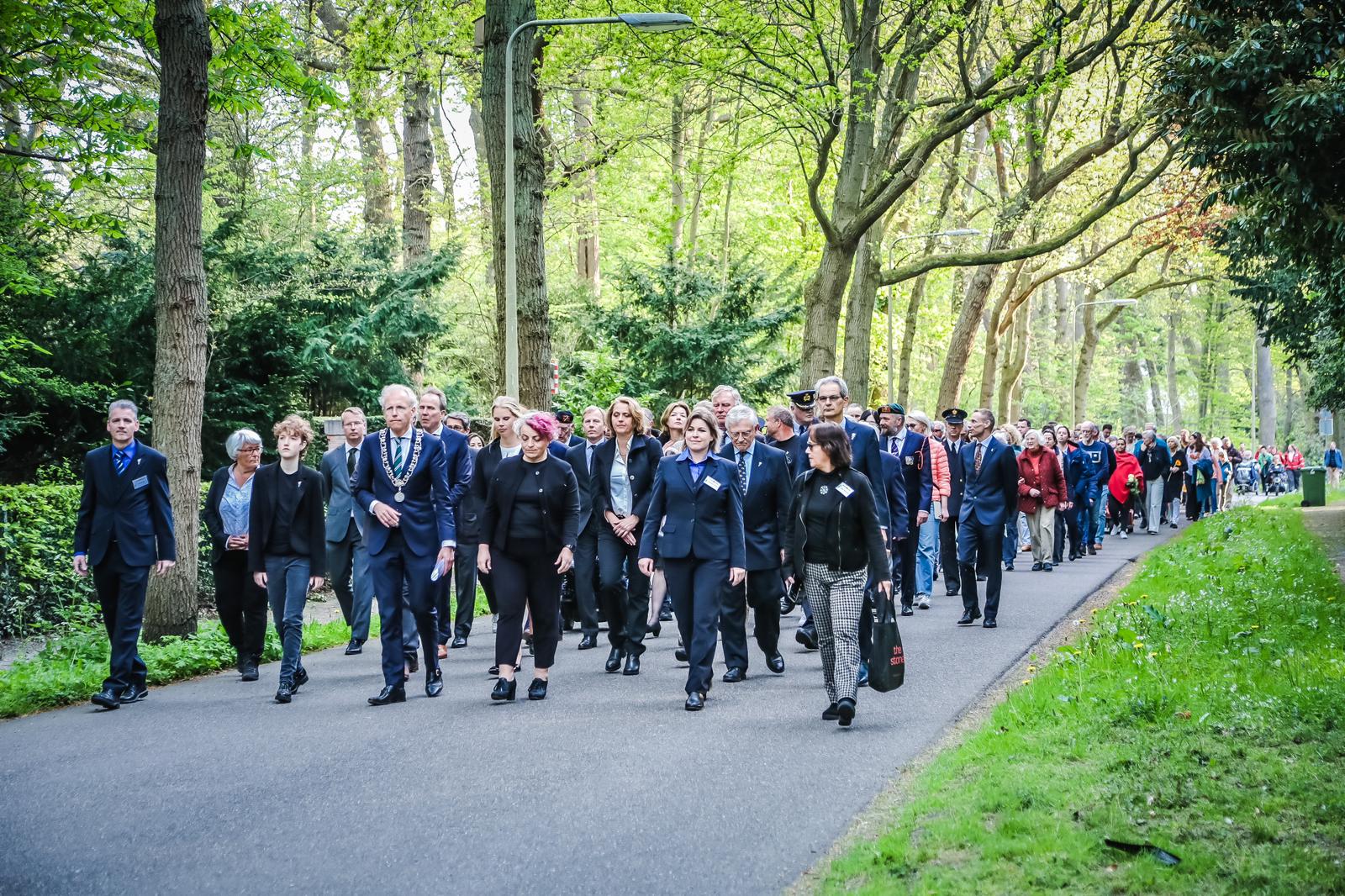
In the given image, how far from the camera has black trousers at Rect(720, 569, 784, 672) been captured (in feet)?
31.7

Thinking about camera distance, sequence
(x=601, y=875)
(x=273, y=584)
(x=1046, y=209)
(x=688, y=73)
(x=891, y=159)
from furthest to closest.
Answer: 1. (x=1046, y=209)
2. (x=891, y=159)
3. (x=688, y=73)
4. (x=273, y=584)
5. (x=601, y=875)

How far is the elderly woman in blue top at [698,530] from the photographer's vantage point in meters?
9.01

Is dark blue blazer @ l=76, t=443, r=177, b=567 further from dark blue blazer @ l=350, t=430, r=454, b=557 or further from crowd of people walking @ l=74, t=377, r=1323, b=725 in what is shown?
dark blue blazer @ l=350, t=430, r=454, b=557

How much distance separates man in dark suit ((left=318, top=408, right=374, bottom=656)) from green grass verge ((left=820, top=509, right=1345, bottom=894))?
19.1ft

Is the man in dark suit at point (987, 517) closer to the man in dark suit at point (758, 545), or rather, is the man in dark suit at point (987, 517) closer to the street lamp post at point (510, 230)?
the man in dark suit at point (758, 545)

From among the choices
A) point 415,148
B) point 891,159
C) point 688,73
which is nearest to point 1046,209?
point 891,159

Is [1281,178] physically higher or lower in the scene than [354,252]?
lower

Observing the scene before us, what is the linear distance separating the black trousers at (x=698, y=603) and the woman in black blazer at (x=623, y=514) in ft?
4.11

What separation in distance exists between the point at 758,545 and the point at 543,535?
1.84 m

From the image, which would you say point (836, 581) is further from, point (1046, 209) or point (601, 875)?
point (1046, 209)

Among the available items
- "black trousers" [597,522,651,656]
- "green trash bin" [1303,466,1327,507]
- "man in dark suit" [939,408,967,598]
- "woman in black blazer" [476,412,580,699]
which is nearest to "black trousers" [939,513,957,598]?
"man in dark suit" [939,408,967,598]

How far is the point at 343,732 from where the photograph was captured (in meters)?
8.00

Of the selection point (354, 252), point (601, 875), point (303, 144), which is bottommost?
point (601, 875)

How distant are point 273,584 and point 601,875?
5.51 metres
